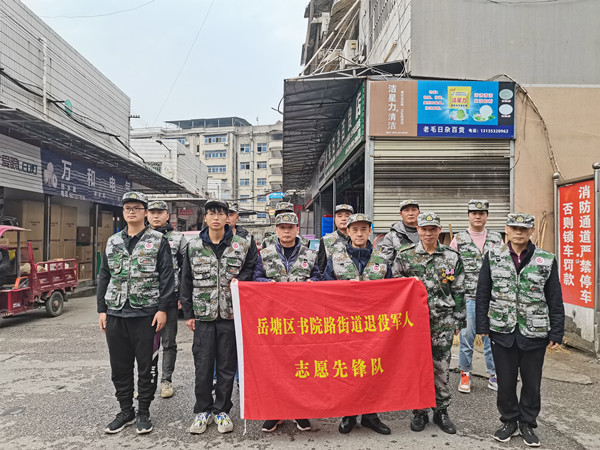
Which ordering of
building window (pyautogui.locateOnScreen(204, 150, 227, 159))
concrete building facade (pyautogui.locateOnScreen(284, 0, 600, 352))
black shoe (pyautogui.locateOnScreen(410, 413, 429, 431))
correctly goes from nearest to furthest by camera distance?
black shoe (pyautogui.locateOnScreen(410, 413, 429, 431)), concrete building facade (pyautogui.locateOnScreen(284, 0, 600, 352)), building window (pyautogui.locateOnScreen(204, 150, 227, 159))

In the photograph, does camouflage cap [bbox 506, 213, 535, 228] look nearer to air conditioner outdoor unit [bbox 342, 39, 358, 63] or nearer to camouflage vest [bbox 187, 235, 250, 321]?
camouflage vest [bbox 187, 235, 250, 321]

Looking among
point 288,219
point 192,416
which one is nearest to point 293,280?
point 288,219

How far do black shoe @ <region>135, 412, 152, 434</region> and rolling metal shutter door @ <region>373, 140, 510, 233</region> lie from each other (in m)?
4.77

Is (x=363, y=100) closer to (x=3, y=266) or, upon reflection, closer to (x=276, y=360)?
(x=276, y=360)

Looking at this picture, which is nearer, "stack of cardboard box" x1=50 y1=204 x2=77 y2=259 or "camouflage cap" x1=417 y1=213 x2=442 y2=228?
"camouflage cap" x1=417 y1=213 x2=442 y2=228

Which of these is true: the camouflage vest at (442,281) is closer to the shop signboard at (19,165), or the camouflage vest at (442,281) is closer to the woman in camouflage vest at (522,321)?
the woman in camouflage vest at (522,321)

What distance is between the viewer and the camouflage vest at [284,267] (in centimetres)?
361

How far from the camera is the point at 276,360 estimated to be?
3330mm

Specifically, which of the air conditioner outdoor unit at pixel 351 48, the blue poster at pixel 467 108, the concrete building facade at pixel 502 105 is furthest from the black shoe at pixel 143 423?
the air conditioner outdoor unit at pixel 351 48

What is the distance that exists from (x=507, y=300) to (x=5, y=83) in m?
11.3

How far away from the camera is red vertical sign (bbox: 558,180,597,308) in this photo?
583 cm

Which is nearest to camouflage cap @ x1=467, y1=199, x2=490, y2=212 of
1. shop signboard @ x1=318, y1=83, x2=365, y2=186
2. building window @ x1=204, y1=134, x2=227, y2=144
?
shop signboard @ x1=318, y1=83, x2=365, y2=186

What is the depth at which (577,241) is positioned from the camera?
6.14 metres

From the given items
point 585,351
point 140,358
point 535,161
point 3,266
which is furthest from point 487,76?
point 3,266
